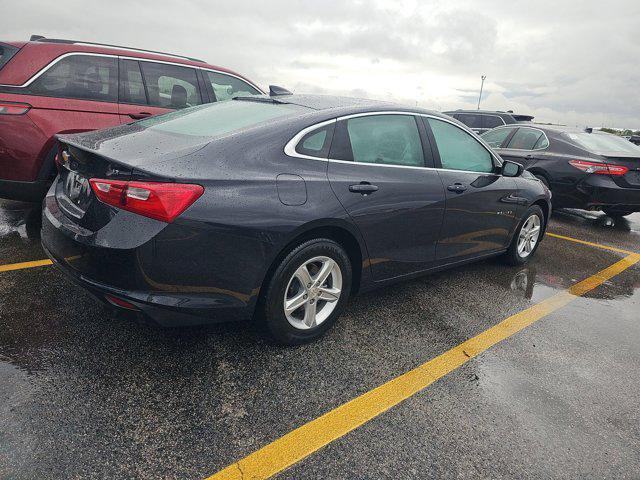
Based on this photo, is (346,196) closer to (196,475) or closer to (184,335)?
(184,335)

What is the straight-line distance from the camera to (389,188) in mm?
2990

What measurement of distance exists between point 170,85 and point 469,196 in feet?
11.5

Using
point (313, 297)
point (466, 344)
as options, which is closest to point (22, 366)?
point (313, 297)

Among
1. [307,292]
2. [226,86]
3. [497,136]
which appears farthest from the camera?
[497,136]

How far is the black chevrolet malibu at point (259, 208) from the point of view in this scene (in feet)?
7.08

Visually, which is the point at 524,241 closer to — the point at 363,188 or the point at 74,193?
the point at 363,188

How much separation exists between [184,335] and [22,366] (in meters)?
0.85

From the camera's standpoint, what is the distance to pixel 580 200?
6.65 meters

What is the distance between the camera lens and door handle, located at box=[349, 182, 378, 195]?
9.11ft

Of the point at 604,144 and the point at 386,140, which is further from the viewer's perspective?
the point at 604,144

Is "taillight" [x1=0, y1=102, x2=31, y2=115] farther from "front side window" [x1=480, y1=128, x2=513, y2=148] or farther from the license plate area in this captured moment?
"front side window" [x1=480, y1=128, x2=513, y2=148]

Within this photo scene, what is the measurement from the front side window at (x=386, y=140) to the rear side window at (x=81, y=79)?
9.49 feet

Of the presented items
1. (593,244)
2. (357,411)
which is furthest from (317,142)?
(593,244)

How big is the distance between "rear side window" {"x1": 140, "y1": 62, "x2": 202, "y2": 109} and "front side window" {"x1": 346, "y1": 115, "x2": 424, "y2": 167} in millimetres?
2856
